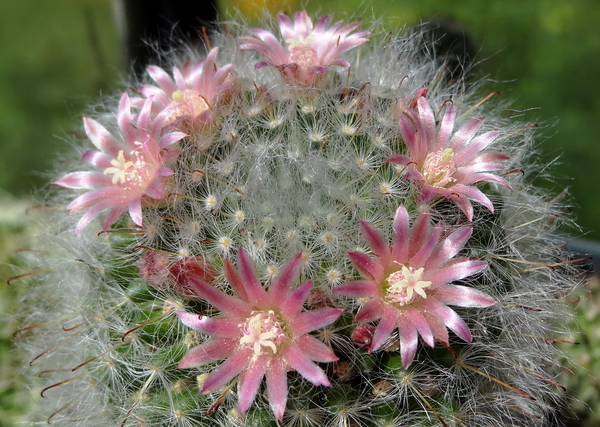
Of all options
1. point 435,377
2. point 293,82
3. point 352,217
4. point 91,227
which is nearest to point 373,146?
point 352,217

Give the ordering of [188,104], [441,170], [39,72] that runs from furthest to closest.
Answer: [39,72] < [188,104] < [441,170]

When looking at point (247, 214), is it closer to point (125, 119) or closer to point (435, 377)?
point (125, 119)

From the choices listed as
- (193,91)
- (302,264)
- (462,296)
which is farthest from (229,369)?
(193,91)

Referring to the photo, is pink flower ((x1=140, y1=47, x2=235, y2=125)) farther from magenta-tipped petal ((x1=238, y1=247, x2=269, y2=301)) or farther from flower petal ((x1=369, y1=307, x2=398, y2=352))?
flower petal ((x1=369, y1=307, x2=398, y2=352))

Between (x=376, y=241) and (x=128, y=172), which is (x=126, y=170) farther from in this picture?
(x=376, y=241)

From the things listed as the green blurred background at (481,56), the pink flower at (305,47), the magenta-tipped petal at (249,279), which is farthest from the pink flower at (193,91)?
the green blurred background at (481,56)

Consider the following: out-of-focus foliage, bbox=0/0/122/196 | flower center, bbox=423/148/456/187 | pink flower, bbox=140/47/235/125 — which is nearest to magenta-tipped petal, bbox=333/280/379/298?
flower center, bbox=423/148/456/187

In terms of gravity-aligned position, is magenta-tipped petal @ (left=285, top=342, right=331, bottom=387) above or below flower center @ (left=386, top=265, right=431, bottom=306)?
below
